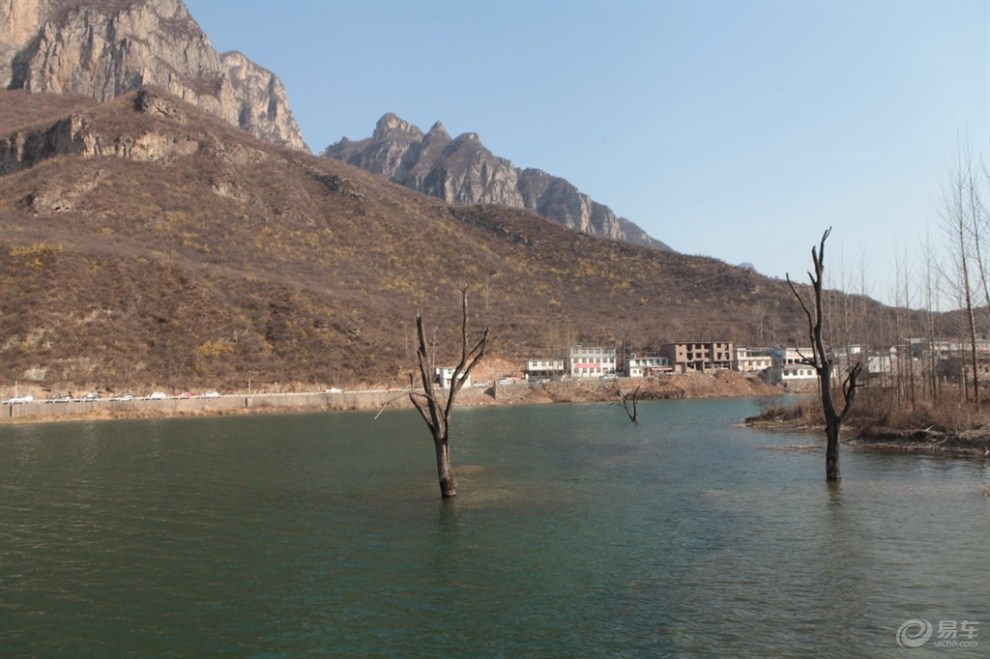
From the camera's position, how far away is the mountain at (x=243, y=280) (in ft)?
317

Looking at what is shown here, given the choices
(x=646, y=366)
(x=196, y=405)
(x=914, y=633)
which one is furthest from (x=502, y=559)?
(x=646, y=366)

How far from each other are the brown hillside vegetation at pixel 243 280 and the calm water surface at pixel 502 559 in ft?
142

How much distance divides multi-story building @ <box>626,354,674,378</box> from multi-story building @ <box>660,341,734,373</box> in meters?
1.92

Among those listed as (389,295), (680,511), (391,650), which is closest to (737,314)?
(389,295)

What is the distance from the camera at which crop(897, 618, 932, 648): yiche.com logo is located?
1158cm

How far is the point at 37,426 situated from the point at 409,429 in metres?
36.7

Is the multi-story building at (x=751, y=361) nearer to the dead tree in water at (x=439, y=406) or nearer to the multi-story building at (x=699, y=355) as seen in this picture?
the multi-story building at (x=699, y=355)

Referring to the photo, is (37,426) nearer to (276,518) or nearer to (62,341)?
(62,341)

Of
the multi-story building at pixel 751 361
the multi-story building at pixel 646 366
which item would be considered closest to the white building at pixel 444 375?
the multi-story building at pixel 646 366

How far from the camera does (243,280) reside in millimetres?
123562

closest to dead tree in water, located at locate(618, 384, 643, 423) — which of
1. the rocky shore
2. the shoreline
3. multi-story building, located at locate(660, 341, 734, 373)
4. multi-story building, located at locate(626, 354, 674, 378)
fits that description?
the shoreline

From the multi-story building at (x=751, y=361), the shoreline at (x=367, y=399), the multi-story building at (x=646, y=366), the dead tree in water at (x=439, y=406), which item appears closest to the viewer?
the dead tree in water at (x=439, y=406)

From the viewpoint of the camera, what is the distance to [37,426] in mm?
68625

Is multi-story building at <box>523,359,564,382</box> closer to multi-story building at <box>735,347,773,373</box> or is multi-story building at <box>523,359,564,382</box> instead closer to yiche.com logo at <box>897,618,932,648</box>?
multi-story building at <box>735,347,773,373</box>
